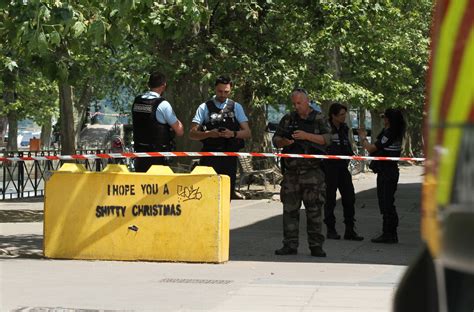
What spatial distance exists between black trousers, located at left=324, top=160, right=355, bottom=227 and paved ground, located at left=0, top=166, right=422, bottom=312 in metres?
0.41

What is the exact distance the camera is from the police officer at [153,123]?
36.4ft

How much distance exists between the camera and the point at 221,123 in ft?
40.0

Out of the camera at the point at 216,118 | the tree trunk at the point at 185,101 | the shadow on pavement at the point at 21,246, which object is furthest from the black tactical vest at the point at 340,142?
the tree trunk at the point at 185,101

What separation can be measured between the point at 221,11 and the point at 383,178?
9.03 m

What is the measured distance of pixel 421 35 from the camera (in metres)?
39.6

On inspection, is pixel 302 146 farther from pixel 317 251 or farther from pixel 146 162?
pixel 146 162

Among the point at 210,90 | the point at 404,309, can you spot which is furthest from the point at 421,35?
the point at 404,309

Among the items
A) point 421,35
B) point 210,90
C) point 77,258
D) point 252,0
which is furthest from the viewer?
point 421,35

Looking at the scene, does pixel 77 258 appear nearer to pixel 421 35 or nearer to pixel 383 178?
pixel 383 178

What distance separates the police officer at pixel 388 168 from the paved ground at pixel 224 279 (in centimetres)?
23

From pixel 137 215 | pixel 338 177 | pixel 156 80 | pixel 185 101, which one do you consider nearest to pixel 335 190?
pixel 338 177

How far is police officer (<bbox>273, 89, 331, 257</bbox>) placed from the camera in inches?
426

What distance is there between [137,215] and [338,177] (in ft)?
12.6

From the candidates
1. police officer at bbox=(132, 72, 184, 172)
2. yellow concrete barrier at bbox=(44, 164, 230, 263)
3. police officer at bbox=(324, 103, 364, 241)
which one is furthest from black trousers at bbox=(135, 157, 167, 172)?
police officer at bbox=(324, 103, 364, 241)
